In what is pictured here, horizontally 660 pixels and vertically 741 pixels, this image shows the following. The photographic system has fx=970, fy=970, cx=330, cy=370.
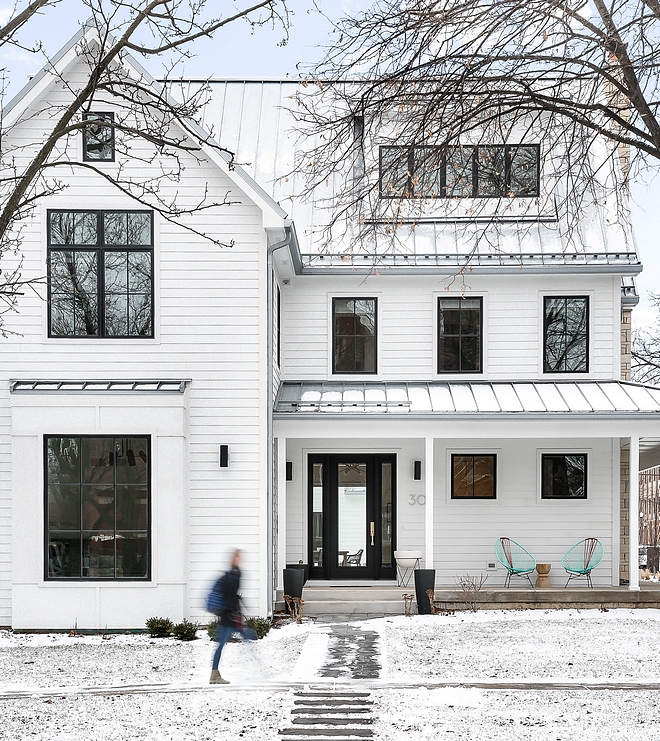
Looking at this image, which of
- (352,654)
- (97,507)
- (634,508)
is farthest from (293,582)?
(634,508)

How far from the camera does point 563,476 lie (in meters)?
16.5

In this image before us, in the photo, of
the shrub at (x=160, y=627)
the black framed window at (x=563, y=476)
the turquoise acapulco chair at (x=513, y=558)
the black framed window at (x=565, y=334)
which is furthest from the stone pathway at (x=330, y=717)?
the black framed window at (x=565, y=334)

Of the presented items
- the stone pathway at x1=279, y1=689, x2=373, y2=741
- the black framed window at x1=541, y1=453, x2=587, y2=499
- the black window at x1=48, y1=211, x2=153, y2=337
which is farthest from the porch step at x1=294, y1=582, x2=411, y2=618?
the stone pathway at x1=279, y1=689, x2=373, y2=741

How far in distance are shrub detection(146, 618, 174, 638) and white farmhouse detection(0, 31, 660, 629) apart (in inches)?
11.7

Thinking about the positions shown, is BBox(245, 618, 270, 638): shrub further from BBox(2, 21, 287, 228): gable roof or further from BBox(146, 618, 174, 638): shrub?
BBox(2, 21, 287, 228): gable roof

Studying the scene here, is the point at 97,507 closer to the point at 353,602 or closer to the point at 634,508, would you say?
the point at 353,602

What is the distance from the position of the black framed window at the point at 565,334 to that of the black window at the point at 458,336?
1.15 meters

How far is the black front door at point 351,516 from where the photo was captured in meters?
16.5

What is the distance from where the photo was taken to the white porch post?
1485cm

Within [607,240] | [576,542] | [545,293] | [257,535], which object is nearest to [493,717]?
[257,535]

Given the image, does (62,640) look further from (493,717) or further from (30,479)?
(493,717)

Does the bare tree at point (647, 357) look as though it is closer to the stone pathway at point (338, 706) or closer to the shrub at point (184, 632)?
the shrub at point (184, 632)

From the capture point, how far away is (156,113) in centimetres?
1352

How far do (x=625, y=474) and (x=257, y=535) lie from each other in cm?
698
